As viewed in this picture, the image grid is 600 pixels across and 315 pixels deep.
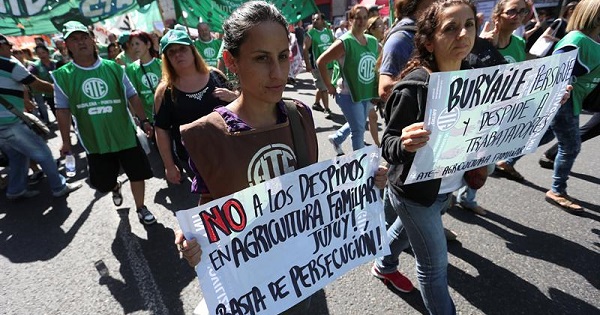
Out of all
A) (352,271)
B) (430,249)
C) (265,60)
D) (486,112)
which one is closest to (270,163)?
(265,60)

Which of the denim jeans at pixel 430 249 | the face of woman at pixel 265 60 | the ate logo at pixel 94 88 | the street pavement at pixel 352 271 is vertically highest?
the ate logo at pixel 94 88

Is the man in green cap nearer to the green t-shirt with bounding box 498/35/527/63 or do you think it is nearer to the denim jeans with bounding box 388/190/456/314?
the denim jeans with bounding box 388/190/456/314

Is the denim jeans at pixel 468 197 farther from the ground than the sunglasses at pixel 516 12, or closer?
closer

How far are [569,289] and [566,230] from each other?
854mm

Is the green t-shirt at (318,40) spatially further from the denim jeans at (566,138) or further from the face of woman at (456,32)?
the face of woman at (456,32)

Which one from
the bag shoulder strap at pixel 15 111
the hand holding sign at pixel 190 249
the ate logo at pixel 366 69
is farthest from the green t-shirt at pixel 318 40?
the hand holding sign at pixel 190 249

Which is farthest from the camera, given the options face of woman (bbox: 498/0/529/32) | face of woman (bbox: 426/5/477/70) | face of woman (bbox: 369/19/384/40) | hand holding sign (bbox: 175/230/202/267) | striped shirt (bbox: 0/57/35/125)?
face of woman (bbox: 369/19/384/40)

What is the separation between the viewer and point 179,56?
9.02 ft

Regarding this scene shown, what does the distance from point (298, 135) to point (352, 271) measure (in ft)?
5.14

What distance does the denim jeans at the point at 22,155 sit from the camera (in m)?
4.07

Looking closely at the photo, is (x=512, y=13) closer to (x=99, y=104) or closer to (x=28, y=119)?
(x=99, y=104)

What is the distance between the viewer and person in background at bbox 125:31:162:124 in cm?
449

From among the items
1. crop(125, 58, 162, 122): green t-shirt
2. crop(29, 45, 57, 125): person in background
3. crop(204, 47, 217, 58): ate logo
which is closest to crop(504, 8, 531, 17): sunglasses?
crop(125, 58, 162, 122): green t-shirt

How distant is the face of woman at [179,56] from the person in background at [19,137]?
1.89 m
